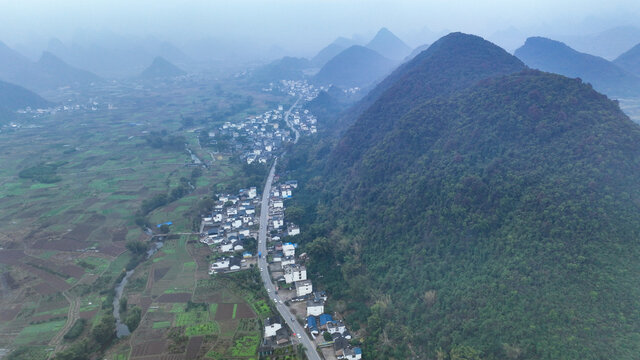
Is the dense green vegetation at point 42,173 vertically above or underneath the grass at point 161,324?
above

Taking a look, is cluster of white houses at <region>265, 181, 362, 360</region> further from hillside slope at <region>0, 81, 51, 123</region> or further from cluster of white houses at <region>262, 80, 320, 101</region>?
hillside slope at <region>0, 81, 51, 123</region>

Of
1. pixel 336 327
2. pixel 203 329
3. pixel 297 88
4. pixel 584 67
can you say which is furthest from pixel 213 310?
pixel 297 88

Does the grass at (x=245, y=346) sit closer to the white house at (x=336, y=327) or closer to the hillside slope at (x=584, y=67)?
the white house at (x=336, y=327)

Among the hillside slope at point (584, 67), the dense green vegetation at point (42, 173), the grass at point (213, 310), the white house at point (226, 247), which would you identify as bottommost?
the grass at point (213, 310)

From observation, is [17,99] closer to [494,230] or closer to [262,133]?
[262,133]

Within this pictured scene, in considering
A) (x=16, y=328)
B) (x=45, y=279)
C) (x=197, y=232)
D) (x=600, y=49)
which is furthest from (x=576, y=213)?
(x=600, y=49)

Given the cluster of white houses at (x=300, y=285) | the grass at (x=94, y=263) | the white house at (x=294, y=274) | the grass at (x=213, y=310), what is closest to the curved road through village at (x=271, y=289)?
the cluster of white houses at (x=300, y=285)

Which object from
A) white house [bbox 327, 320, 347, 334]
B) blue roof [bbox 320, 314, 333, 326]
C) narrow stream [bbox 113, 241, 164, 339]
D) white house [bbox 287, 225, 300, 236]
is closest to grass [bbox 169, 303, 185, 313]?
narrow stream [bbox 113, 241, 164, 339]
